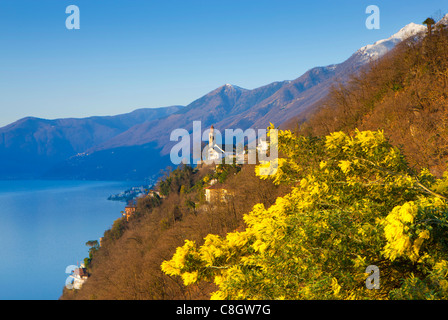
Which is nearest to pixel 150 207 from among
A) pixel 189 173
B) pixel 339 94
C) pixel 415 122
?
pixel 189 173

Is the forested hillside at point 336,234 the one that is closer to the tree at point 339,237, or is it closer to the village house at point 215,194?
the tree at point 339,237

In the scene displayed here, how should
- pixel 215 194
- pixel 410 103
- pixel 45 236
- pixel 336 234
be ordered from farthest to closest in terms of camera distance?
pixel 45 236 → pixel 215 194 → pixel 410 103 → pixel 336 234

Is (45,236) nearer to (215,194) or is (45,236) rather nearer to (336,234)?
(215,194)

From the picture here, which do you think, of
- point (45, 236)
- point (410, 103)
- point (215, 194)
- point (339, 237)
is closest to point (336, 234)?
point (339, 237)

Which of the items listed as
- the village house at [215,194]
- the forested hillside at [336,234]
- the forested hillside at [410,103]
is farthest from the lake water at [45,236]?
the forested hillside at [336,234]

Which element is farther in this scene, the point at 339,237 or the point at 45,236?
the point at 45,236

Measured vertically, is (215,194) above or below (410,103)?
below

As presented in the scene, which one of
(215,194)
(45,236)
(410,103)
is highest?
(410,103)
